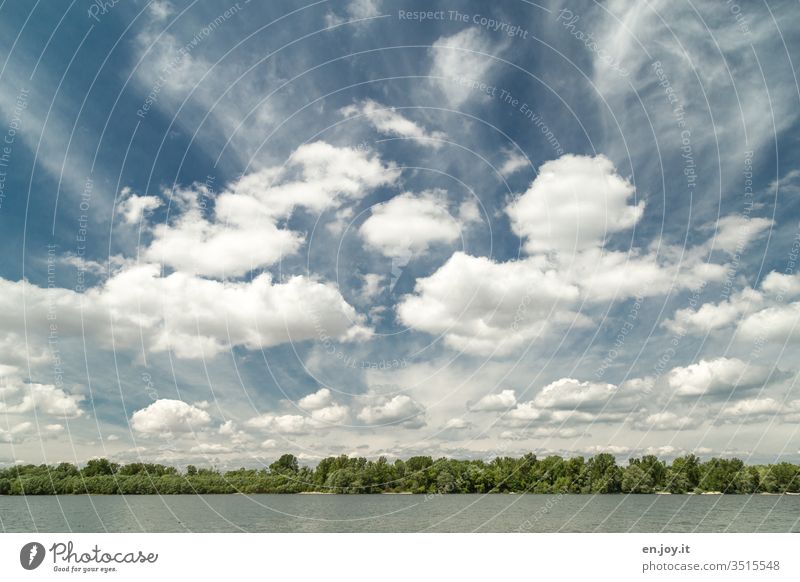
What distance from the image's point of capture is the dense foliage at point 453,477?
4860 inches

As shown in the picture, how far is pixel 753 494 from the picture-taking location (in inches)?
5935

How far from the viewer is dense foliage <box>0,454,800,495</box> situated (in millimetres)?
123438
